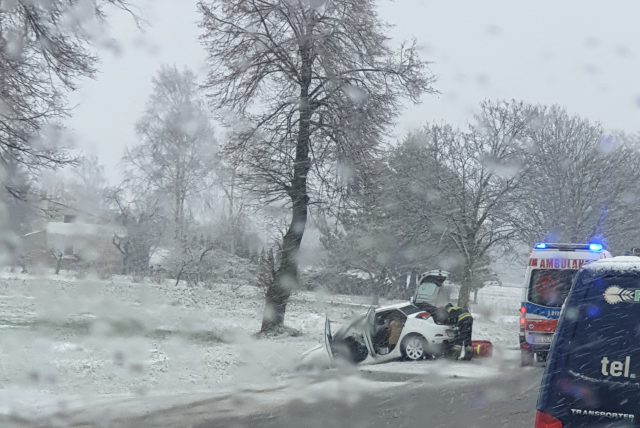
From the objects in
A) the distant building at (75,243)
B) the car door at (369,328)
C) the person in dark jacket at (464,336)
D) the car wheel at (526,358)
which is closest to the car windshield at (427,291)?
the person in dark jacket at (464,336)

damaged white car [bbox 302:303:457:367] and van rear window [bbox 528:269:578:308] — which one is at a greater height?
van rear window [bbox 528:269:578:308]

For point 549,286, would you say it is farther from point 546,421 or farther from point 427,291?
point 546,421

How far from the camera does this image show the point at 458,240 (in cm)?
2964

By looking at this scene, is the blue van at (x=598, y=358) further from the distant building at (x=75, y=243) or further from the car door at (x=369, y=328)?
the distant building at (x=75, y=243)

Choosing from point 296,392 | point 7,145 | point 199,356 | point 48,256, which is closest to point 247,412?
point 296,392

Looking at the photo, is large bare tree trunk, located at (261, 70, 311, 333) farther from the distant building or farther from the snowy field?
the distant building

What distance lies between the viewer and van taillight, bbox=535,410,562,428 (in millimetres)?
4035

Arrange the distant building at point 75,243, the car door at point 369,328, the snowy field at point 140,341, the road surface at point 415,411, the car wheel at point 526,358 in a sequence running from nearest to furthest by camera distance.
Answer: the road surface at point 415,411
the snowy field at point 140,341
the car door at point 369,328
the car wheel at point 526,358
the distant building at point 75,243

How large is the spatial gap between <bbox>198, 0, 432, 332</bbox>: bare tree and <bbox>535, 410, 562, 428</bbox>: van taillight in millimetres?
14855

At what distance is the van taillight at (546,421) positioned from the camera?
4035 millimetres

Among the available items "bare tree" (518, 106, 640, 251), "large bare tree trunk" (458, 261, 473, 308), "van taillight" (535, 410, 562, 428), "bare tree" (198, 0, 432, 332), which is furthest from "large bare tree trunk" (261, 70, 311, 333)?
"van taillight" (535, 410, 562, 428)

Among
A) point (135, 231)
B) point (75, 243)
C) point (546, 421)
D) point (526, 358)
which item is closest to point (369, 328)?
point (526, 358)

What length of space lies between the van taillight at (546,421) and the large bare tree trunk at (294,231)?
15.3 meters

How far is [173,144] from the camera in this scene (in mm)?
46281
